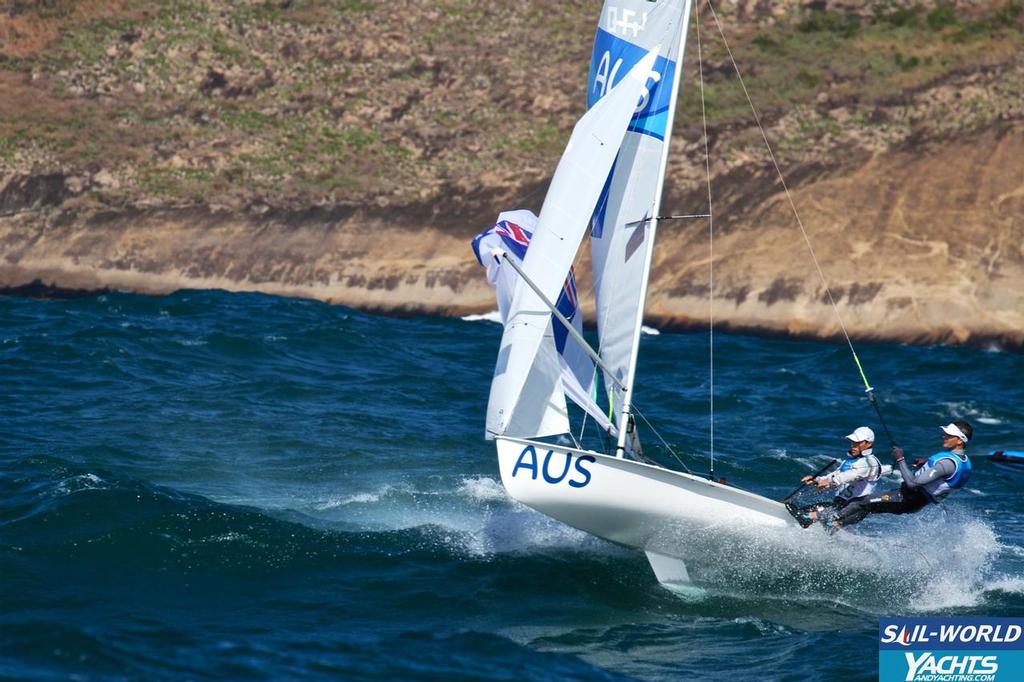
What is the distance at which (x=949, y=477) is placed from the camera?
16.0 m

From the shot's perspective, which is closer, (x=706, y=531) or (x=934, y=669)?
(x=934, y=669)

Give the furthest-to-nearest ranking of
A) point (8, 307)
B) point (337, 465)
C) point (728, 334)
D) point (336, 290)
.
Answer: point (336, 290) → point (728, 334) → point (8, 307) → point (337, 465)

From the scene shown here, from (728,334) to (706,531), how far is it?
20955 millimetres

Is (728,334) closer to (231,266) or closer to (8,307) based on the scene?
(231,266)

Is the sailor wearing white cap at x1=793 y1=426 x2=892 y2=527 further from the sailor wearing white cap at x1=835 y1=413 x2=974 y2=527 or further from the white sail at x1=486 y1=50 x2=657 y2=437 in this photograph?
the white sail at x1=486 y1=50 x2=657 y2=437

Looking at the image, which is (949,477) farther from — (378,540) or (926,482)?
(378,540)

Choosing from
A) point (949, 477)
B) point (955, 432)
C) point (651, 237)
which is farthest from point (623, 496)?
point (955, 432)

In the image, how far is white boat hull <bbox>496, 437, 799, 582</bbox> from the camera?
15125 mm

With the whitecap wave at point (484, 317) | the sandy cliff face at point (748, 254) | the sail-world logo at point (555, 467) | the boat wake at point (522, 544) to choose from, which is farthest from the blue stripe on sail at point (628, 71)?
the sandy cliff face at point (748, 254)

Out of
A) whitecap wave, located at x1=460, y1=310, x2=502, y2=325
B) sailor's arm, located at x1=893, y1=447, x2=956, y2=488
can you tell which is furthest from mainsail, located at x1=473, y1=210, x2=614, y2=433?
whitecap wave, located at x1=460, y1=310, x2=502, y2=325

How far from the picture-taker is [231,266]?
39438mm

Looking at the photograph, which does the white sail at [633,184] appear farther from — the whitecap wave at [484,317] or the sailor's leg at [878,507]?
the whitecap wave at [484,317]

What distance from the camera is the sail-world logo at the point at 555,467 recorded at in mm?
15133

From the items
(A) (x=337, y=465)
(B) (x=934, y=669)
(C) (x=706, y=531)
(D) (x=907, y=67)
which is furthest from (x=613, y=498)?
(D) (x=907, y=67)
